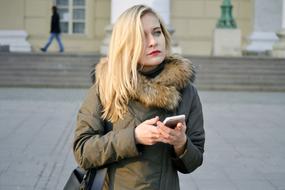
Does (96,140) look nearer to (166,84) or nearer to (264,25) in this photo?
(166,84)

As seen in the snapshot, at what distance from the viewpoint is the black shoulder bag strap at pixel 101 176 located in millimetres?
3328

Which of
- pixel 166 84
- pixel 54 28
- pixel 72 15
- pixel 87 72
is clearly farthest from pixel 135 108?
pixel 72 15

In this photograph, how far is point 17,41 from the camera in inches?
1129

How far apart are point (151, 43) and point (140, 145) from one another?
470mm

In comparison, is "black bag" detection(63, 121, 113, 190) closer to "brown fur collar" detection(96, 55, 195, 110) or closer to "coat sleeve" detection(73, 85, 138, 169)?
"coat sleeve" detection(73, 85, 138, 169)

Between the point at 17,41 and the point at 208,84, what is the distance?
10.2 meters

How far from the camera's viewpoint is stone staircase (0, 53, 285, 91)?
69.4 feet

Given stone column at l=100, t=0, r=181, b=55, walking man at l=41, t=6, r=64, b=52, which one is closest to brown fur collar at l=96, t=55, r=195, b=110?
stone column at l=100, t=0, r=181, b=55

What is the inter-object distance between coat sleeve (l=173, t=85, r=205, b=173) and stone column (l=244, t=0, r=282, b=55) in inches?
980

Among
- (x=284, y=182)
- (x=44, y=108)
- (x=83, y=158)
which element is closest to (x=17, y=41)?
(x=44, y=108)

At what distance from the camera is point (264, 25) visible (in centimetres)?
2861

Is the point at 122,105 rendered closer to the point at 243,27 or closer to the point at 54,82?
the point at 54,82

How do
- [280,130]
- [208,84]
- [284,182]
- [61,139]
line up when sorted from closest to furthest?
[284,182], [61,139], [280,130], [208,84]

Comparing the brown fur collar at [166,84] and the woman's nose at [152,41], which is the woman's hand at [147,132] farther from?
the woman's nose at [152,41]
